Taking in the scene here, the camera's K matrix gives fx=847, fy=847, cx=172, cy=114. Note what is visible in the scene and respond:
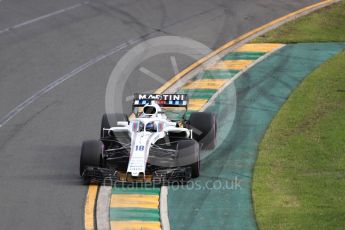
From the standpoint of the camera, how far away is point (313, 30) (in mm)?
29250

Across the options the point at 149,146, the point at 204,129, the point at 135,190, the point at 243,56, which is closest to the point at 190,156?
the point at 149,146

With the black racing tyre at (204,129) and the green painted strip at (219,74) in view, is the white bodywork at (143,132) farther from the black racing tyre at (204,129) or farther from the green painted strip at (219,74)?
the green painted strip at (219,74)

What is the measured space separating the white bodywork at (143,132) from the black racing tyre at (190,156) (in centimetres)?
71

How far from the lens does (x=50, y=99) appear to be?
2350cm

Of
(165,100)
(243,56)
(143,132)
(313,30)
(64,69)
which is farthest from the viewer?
(313,30)

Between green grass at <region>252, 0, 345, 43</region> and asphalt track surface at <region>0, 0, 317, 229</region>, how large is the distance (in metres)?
1.11

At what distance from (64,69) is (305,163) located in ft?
32.4

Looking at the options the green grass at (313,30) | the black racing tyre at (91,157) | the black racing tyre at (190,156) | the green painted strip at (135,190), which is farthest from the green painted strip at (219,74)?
the green painted strip at (135,190)

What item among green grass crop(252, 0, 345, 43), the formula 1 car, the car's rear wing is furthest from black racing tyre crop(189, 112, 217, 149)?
green grass crop(252, 0, 345, 43)

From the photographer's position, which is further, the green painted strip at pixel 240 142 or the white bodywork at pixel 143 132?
the white bodywork at pixel 143 132

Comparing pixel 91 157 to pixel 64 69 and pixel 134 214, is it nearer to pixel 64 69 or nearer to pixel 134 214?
pixel 134 214

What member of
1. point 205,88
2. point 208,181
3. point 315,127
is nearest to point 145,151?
point 208,181

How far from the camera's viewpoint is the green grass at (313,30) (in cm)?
2841

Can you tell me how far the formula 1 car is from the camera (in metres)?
17.6
